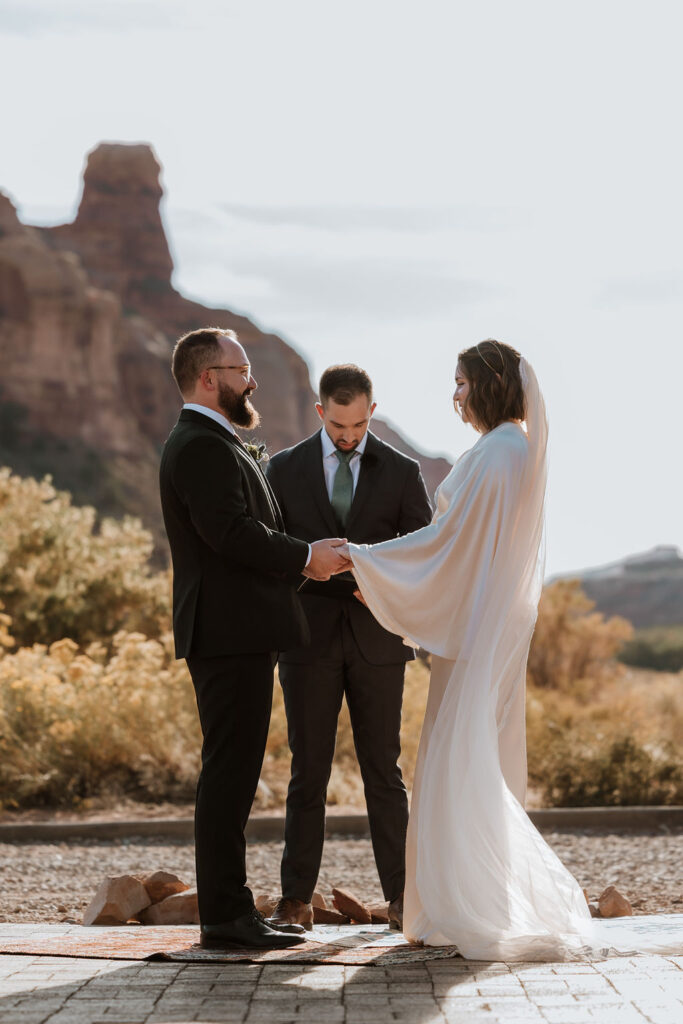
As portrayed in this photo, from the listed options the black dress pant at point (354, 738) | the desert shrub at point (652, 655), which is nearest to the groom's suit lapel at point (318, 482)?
the black dress pant at point (354, 738)

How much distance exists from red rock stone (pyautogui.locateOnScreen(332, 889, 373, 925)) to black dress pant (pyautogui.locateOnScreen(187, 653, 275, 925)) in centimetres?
112

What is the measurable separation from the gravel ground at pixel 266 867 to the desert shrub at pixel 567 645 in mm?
11256

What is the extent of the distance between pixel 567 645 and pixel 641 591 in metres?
45.4

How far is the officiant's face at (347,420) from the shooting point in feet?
17.3

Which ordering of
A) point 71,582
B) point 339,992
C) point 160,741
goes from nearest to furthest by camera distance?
point 339,992 → point 160,741 → point 71,582

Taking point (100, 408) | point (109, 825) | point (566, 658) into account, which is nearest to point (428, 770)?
point (109, 825)

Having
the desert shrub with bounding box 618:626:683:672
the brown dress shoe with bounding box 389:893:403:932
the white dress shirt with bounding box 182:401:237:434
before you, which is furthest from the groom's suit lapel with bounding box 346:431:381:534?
the desert shrub with bounding box 618:626:683:672

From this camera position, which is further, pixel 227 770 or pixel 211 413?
pixel 211 413

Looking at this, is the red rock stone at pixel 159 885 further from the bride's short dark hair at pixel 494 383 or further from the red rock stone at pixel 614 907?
the bride's short dark hair at pixel 494 383

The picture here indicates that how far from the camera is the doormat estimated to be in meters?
4.09

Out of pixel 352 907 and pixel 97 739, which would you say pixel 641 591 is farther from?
pixel 352 907

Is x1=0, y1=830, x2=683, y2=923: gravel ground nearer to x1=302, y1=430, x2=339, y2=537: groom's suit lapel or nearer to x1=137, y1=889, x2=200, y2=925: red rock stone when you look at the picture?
x1=137, y1=889, x2=200, y2=925: red rock stone

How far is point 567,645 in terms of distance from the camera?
20.4 m

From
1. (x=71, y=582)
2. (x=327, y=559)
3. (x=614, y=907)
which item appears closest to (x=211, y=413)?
(x=327, y=559)
